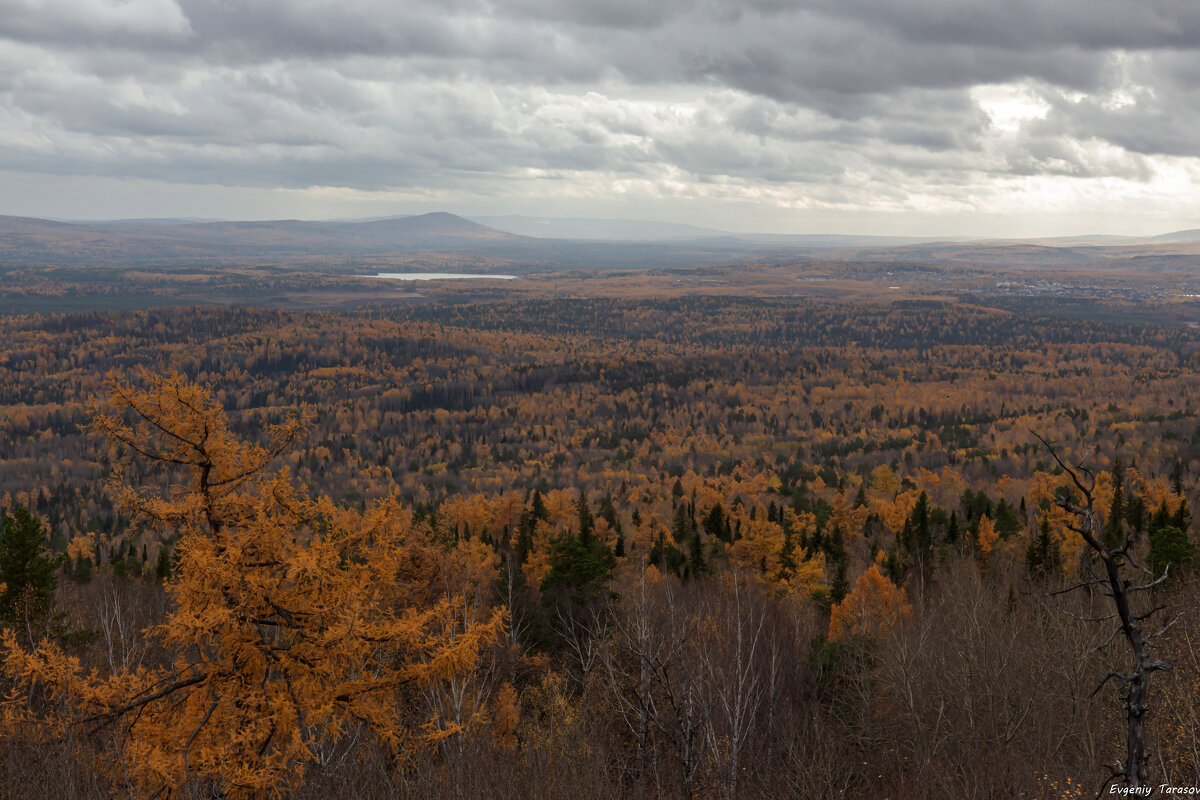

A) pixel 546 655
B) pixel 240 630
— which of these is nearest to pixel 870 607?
pixel 546 655

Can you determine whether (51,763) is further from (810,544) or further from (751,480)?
(751,480)

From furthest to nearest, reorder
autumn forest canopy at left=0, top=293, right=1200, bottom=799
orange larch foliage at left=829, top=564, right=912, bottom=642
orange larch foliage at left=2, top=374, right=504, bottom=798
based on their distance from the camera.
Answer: orange larch foliage at left=829, top=564, right=912, bottom=642 → autumn forest canopy at left=0, top=293, right=1200, bottom=799 → orange larch foliage at left=2, top=374, right=504, bottom=798

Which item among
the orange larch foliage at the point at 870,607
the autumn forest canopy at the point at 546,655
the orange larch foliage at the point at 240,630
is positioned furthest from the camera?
the orange larch foliage at the point at 870,607

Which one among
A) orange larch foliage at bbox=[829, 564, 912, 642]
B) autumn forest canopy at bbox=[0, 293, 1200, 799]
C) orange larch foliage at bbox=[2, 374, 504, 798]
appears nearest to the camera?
orange larch foliage at bbox=[2, 374, 504, 798]

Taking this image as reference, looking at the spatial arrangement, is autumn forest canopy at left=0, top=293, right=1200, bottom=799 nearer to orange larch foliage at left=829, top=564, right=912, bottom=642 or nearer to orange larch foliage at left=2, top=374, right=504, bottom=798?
orange larch foliage at left=2, top=374, right=504, bottom=798

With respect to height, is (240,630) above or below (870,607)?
above

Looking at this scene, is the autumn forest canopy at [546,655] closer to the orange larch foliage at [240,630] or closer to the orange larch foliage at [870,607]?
the orange larch foliage at [240,630]

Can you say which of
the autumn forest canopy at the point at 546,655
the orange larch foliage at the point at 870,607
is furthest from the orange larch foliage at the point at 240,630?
the orange larch foliage at the point at 870,607

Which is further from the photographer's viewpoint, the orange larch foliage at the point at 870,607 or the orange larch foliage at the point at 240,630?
the orange larch foliage at the point at 870,607

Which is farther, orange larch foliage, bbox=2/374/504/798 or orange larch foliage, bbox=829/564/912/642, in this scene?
orange larch foliage, bbox=829/564/912/642

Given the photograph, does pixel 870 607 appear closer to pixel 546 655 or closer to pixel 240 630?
pixel 546 655

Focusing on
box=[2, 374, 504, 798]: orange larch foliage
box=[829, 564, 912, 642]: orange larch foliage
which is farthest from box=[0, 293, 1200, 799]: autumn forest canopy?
box=[829, 564, 912, 642]: orange larch foliage
